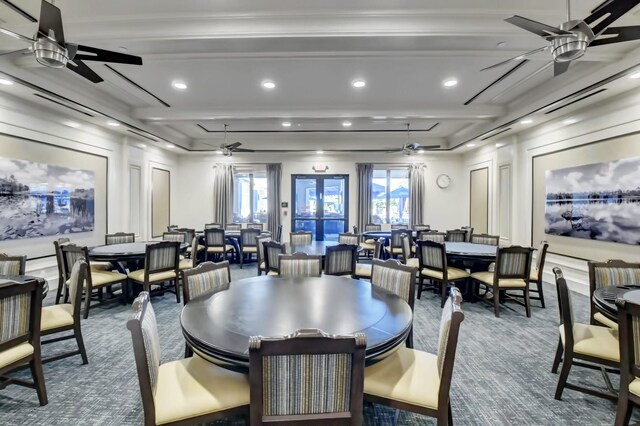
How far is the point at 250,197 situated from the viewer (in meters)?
9.53

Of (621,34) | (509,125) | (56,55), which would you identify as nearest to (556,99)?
(509,125)

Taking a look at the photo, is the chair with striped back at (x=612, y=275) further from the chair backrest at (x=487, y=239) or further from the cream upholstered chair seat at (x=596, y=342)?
the chair backrest at (x=487, y=239)

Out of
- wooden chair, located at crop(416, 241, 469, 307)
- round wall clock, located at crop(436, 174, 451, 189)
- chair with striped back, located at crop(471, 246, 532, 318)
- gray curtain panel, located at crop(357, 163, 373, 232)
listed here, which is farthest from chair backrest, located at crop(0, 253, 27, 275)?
round wall clock, located at crop(436, 174, 451, 189)

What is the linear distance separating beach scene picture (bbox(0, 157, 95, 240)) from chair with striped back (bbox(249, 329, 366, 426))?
516cm

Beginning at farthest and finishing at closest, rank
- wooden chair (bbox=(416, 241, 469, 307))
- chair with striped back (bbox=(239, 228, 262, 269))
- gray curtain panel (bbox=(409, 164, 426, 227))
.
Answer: gray curtain panel (bbox=(409, 164, 426, 227)) < chair with striped back (bbox=(239, 228, 262, 269)) < wooden chair (bbox=(416, 241, 469, 307))

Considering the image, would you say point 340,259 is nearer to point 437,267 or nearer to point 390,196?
point 437,267

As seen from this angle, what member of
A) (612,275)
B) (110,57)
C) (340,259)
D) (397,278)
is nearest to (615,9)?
(612,275)

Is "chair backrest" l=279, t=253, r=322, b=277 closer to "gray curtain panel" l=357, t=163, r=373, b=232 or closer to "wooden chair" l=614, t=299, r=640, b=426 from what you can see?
"wooden chair" l=614, t=299, r=640, b=426

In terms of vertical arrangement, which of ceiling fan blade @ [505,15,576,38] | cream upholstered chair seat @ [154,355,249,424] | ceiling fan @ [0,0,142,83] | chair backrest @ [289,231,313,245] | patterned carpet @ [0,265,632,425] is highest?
ceiling fan blade @ [505,15,576,38]

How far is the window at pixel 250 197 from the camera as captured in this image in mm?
9492

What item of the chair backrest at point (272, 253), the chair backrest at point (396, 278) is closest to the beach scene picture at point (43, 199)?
the chair backrest at point (272, 253)

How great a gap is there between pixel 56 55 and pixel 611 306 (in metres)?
4.45

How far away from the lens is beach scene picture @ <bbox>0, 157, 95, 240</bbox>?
14.2 ft

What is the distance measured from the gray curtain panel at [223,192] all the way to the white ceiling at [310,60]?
2630 mm
